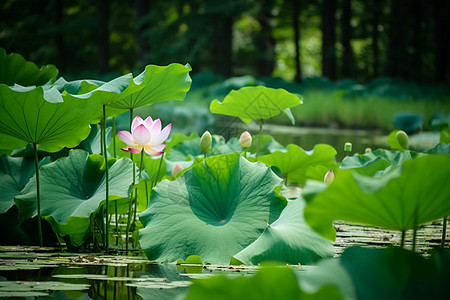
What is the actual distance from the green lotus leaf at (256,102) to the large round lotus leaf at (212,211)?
40cm

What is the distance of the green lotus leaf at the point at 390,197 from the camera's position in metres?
0.74

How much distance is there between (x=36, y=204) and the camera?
144cm

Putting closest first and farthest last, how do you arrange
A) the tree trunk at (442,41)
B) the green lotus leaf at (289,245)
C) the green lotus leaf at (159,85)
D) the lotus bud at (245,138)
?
the green lotus leaf at (289,245) < the green lotus leaf at (159,85) < the lotus bud at (245,138) < the tree trunk at (442,41)

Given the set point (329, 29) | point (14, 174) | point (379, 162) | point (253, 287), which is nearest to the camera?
point (253, 287)

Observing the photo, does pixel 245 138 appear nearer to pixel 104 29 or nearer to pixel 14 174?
pixel 14 174

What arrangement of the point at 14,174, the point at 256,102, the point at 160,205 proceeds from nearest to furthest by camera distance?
the point at 160,205 → the point at 14,174 → the point at 256,102

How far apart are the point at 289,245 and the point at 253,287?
25.7 inches

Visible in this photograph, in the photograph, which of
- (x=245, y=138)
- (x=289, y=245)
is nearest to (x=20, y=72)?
(x=245, y=138)

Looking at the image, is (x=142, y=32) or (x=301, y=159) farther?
(x=142, y=32)

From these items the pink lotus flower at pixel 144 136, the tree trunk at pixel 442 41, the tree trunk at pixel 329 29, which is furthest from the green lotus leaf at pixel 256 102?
the tree trunk at pixel 442 41

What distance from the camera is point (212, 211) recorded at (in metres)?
1.39

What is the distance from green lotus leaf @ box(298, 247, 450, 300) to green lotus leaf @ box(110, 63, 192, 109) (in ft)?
2.74

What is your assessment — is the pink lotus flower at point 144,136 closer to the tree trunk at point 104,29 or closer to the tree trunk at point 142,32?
the tree trunk at point 142,32

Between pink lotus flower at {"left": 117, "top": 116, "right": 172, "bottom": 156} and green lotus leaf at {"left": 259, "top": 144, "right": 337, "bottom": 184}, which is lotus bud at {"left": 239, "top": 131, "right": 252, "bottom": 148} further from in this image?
pink lotus flower at {"left": 117, "top": 116, "right": 172, "bottom": 156}
